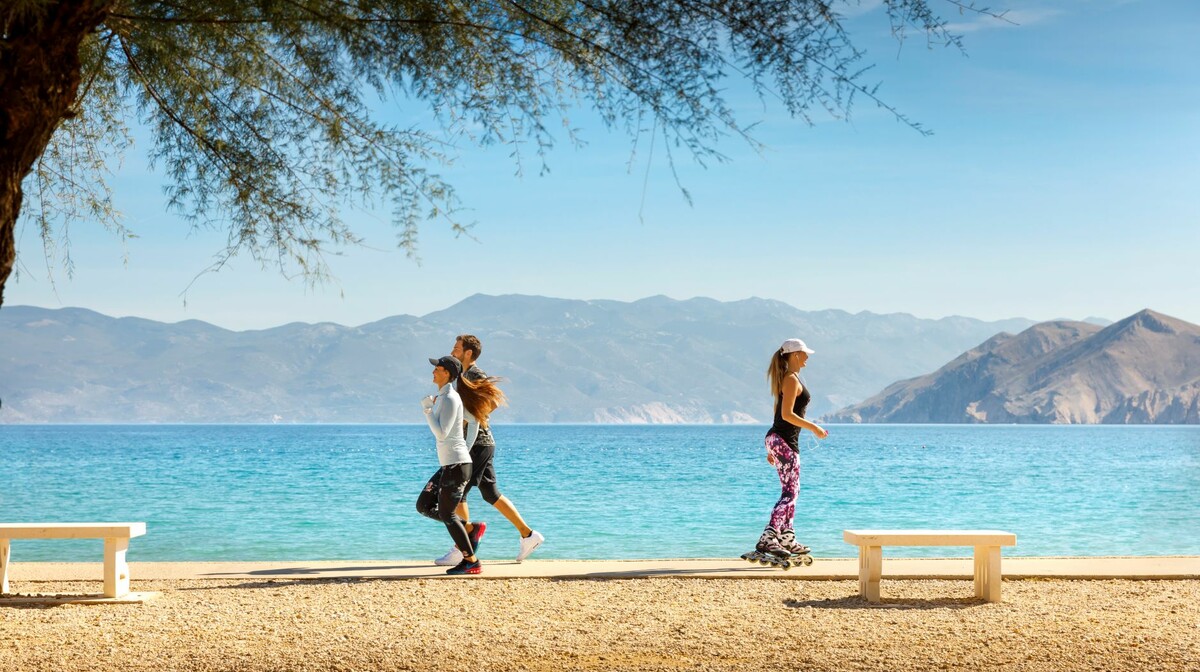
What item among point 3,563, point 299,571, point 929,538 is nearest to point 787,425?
point 929,538

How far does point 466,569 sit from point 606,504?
77.0 feet

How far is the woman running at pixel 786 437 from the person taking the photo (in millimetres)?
9281

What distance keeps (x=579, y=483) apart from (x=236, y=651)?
37940 mm

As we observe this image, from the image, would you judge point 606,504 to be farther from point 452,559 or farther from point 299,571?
point 299,571

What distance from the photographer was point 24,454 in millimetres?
76000

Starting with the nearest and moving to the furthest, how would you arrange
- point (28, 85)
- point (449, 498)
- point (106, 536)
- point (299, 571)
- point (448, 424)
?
point (28, 85) < point (106, 536) < point (448, 424) < point (449, 498) < point (299, 571)

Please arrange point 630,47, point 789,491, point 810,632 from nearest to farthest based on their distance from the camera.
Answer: point 630,47 < point 810,632 < point 789,491

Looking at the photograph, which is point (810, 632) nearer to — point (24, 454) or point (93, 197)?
point (93, 197)

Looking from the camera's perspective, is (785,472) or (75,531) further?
(785,472)

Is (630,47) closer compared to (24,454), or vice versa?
(630,47)

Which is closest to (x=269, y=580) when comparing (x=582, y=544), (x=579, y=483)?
(x=582, y=544)

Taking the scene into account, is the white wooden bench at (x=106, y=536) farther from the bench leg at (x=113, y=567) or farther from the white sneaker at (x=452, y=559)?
the white sneaker at (x=452, y=559)

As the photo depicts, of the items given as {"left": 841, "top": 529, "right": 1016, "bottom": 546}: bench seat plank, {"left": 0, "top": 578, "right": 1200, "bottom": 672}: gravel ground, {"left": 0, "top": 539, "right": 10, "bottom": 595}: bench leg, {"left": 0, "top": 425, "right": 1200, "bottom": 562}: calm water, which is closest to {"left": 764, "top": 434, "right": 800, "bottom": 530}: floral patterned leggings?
{"left": 0, "top": 578, "right": 1200, "bottom": 672}: gravel ground

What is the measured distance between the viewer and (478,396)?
923 cm
